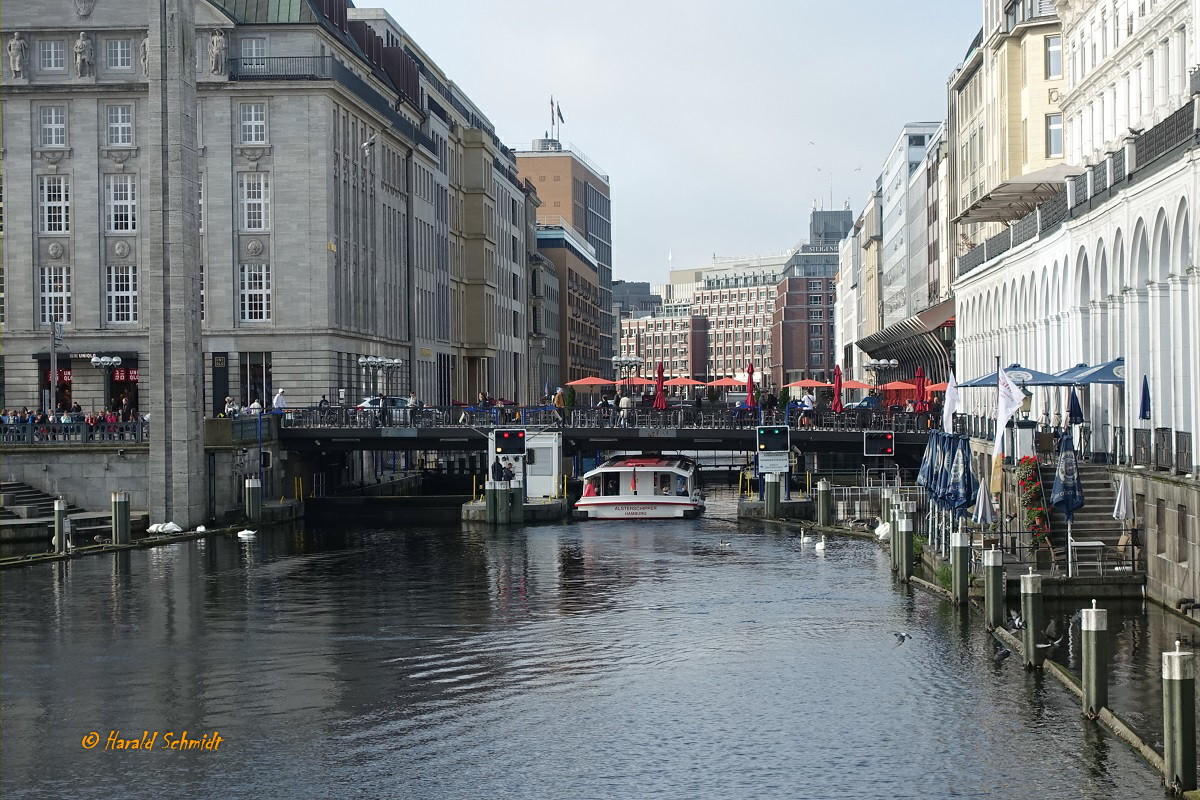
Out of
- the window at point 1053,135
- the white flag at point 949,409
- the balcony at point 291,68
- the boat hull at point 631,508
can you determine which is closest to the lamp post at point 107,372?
the balcony at point 291,68

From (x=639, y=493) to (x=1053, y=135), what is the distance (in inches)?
1048

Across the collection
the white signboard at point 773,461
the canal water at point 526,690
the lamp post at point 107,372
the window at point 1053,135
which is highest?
the window at point 1053,135

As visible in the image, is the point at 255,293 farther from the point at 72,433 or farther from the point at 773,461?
the point at 773,461

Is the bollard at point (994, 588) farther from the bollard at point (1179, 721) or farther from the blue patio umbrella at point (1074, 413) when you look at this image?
the blue patio umbrella at point (1074, 413)

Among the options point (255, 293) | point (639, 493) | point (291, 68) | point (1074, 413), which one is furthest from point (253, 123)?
point (1074, 413)

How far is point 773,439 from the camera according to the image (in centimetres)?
7575

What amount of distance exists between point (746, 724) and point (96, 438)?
48.0 meters

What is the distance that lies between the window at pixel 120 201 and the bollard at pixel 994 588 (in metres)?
61.0

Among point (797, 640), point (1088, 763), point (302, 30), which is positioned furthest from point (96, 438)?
point (1088, 763)

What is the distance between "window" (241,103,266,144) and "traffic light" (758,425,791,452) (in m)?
31.7

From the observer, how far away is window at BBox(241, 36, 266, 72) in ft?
296

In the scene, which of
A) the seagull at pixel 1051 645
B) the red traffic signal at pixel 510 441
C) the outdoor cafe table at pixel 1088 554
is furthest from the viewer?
the red traffic signal at pixel 510 441

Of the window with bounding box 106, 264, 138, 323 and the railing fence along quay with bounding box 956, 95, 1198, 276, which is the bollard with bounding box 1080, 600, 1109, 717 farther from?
the window with bounding box 106, 264, 138, 323

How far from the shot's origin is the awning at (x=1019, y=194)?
6988cm
